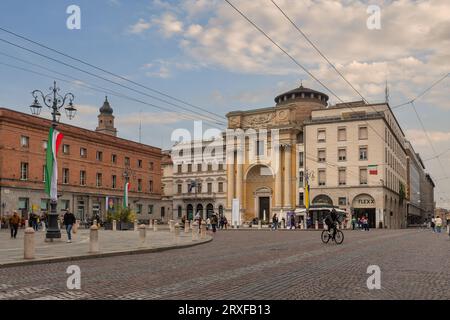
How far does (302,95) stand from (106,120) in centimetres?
4987

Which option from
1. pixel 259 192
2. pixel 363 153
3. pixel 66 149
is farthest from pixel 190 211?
pixel 363 153

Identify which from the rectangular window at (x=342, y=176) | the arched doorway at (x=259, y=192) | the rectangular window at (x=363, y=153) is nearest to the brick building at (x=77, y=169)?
the arched doorway at (x=259, y=192)

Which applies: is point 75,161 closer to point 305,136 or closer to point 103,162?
point 103,162

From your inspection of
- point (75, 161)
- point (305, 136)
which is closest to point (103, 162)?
point (75, 161)

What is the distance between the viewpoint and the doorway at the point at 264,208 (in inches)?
3000

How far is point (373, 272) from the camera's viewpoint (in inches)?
464

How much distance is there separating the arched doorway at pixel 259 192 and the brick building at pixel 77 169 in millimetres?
13615

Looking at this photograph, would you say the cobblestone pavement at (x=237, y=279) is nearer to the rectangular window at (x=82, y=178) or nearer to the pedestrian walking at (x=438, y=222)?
the pedestrian walking at (x=438, y=222)

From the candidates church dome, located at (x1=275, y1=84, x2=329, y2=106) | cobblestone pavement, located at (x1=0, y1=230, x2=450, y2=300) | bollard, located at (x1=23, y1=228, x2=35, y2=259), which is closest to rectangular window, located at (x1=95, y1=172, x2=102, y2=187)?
church dome, located at (x1=275, y1=84, x2=329, y2=106)

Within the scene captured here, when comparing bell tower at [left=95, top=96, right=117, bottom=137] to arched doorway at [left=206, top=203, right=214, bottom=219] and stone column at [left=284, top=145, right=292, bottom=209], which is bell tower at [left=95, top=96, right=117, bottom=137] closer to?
arched doorway at [left=206, top=203, right=214, bottom=219]

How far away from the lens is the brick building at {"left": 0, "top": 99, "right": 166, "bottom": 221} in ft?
165

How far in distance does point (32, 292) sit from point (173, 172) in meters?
82.8

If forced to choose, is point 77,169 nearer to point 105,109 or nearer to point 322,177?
point 322,177

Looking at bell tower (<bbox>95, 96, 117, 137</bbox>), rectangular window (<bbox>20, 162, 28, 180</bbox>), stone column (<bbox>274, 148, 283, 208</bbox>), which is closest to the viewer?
rectangular window (<bbox>20, 162, 28, 180</bbox>)
